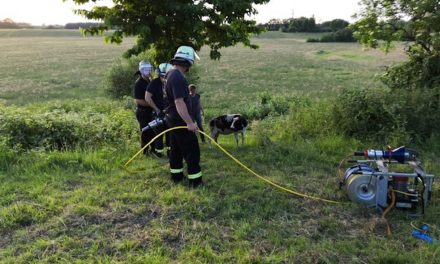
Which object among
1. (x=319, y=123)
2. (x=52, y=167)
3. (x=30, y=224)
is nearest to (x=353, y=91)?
(x=319, y=123)

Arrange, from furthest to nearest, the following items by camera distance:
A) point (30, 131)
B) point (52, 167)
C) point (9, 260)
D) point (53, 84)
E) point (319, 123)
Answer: point (53, 84) < point (319, 123) < point (30, 131) < point (52, 167) < point (9, 260)

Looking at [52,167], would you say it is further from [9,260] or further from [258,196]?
[258,196]

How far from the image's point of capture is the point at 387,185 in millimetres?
5551

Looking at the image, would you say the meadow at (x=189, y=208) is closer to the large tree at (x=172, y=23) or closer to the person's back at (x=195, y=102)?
the person's back at (x=195, y=102)

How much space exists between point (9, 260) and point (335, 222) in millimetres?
3780

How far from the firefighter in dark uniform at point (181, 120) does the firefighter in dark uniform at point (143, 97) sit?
1.67m

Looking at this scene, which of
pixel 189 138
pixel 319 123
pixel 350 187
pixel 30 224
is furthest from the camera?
pixel 319 123

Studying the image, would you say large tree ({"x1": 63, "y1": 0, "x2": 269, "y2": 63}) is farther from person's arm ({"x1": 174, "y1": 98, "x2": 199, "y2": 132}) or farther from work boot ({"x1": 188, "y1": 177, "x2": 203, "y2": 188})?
work boot ({"x1": 188, "y1": 177, "x2": 203, "y2": 188})

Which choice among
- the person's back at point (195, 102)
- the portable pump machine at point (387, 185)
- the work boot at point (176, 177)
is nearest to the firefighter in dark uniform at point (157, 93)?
the person's back at point (195, 102)

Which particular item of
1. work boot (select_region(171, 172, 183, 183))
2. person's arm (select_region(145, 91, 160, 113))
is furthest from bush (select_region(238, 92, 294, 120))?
work boot (select_region(171, 172, 183, 183))

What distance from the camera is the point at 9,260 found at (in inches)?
173

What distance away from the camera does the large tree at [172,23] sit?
318 inches

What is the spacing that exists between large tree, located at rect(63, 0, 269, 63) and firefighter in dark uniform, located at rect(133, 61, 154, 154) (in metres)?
0.76

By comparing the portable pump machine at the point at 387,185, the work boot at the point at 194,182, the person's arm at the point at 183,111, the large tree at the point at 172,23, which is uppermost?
the large tree at the point at 172,23
